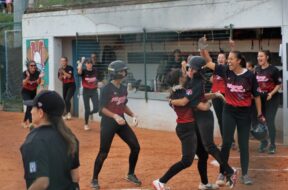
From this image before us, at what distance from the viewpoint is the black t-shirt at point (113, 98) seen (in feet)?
23.0

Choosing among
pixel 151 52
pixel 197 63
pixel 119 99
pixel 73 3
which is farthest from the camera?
pixel 73 3

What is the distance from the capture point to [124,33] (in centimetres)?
1319

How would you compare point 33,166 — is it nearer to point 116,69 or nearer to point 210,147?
point 210,147

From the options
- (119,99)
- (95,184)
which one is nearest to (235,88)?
→ (119,99)

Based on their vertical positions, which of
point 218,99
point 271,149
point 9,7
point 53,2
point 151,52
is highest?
point 9,7

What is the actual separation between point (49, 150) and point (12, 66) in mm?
14775

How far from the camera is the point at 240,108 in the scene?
691 centimetres

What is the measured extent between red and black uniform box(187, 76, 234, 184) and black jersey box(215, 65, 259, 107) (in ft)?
1.44

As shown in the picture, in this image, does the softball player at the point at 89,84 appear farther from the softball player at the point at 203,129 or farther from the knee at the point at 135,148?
the softball player at the point at 203,129

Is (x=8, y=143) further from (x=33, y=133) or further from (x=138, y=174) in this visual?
(x=33, y=133)

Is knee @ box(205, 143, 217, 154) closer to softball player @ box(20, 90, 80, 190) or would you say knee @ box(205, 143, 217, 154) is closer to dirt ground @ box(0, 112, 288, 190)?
dirt ground @ box(0, 112, 288, 190)

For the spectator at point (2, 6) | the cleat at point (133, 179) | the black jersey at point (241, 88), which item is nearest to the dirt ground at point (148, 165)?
the cleat at point (133, 179)

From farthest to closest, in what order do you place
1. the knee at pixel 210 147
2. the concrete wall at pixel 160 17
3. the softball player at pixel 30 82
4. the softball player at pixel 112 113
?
1. the softball player at pixel 30 82
2. the concrete wall at pixel 160 17
3. the softball player at pixel 112 113
4. the knee at pixel 210 147

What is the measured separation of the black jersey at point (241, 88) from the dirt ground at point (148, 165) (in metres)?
1.13
